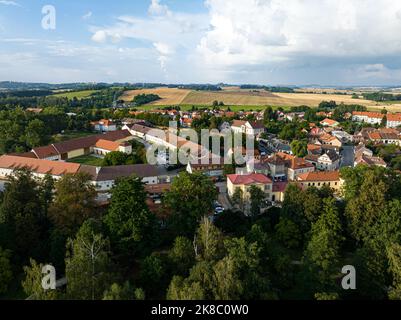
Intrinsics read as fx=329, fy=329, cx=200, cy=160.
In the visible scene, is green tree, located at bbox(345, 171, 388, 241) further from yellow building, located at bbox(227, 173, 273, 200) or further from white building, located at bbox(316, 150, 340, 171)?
white building, located at bbox(316, 150, 340, 171)

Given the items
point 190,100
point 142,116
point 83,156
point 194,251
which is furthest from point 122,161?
point 190,100

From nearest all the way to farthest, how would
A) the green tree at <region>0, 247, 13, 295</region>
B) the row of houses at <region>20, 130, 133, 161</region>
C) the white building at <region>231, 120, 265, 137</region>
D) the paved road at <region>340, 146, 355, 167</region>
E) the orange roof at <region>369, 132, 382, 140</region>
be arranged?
the green tree at <region>0, 247, 13, 295</region> < the row of houses at <region>20, 130, 133, 161</region> < the paved road at <region>340, 146, 355, 167</region> < the orange roof at <region>369, 132, 382, 140</region> < the white building at <region>231, 120, 265, 137</region>

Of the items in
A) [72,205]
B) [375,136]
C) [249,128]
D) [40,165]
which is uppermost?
[249,128]

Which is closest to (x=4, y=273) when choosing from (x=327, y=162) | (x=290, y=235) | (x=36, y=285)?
(x=36, y=285)

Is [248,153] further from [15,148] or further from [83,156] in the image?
[15,148]

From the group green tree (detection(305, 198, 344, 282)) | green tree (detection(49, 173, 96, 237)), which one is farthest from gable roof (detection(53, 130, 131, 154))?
green tree (detection(305, 198, 344, 282))

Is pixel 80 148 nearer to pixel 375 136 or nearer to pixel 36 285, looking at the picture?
pixel 36 285
